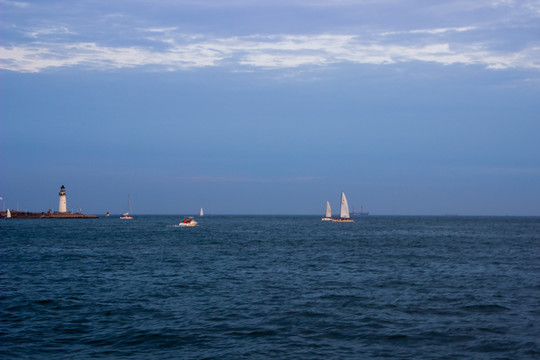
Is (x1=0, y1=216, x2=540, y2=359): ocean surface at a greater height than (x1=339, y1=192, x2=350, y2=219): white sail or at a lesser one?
lesser

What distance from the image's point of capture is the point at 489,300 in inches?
1182

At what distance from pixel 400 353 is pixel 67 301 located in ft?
60.9

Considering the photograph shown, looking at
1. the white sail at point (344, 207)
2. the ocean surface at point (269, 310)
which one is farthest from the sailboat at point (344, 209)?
the ocean surface at point (269, 310)

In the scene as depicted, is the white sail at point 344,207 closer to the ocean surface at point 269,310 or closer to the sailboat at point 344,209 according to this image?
the sailboat at point 344,209

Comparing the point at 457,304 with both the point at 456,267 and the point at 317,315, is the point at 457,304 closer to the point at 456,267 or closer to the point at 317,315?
the point at 317,315

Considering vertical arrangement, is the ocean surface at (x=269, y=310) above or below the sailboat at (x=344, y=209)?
below

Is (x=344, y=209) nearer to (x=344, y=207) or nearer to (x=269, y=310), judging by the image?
(x=344, y=207)

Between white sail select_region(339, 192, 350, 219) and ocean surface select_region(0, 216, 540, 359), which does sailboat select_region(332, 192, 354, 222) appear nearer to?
white sail select_region(339, 192, 350, 219)

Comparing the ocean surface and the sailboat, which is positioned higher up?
the sailboat

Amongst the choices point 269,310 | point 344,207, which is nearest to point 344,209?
point 344,207

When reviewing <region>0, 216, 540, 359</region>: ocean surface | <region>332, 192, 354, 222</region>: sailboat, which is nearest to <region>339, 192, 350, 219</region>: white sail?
<region>332, 192, 354, 222</region>: sailboat

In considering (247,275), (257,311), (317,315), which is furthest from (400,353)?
(247,275)

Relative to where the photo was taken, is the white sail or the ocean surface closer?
the ocean surface

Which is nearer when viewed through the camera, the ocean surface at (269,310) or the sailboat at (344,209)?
the ocean surface at (269,310)
